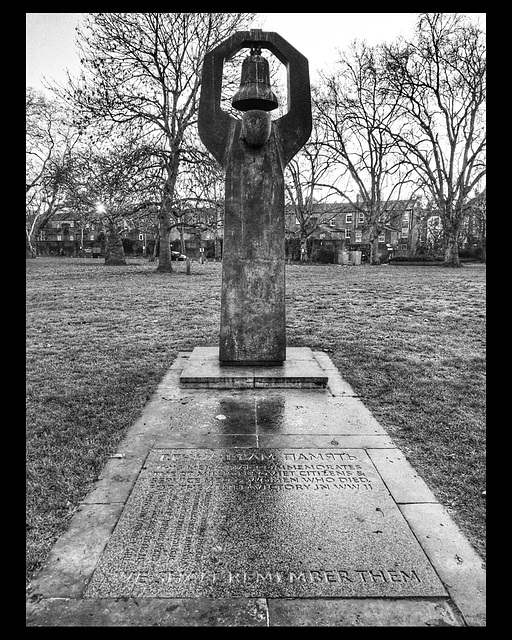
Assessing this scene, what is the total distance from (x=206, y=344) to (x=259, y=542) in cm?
557

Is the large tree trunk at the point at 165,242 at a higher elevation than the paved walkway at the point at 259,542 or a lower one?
higher

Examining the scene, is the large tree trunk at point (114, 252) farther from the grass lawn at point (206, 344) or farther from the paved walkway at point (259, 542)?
the paved walkway at point (259, 542)

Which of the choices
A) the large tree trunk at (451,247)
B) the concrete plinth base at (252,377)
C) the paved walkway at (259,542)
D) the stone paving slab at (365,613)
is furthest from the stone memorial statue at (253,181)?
the large tree trunk at (451,247)

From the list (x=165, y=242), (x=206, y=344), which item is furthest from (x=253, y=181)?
(x=165, y=242)

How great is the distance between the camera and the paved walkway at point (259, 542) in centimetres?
198

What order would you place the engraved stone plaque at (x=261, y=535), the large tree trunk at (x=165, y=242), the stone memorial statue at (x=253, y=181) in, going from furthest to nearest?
the large tree trunk at (x=165, y=242), the stone memorial statue at (x=253, y=181), the engraved stone plaque at (x=261, y=535)

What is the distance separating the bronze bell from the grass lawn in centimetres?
334

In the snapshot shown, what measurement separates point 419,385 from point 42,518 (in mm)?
4337

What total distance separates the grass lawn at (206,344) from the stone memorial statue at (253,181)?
1.25 m

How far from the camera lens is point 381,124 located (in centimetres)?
3447

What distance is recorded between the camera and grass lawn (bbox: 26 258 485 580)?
125 inches

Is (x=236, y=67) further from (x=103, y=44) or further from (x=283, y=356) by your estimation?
(x=283, y=356)

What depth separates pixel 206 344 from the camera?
787 cm

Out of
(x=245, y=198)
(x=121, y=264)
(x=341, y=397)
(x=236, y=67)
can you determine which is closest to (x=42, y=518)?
(x=341, y=397)
